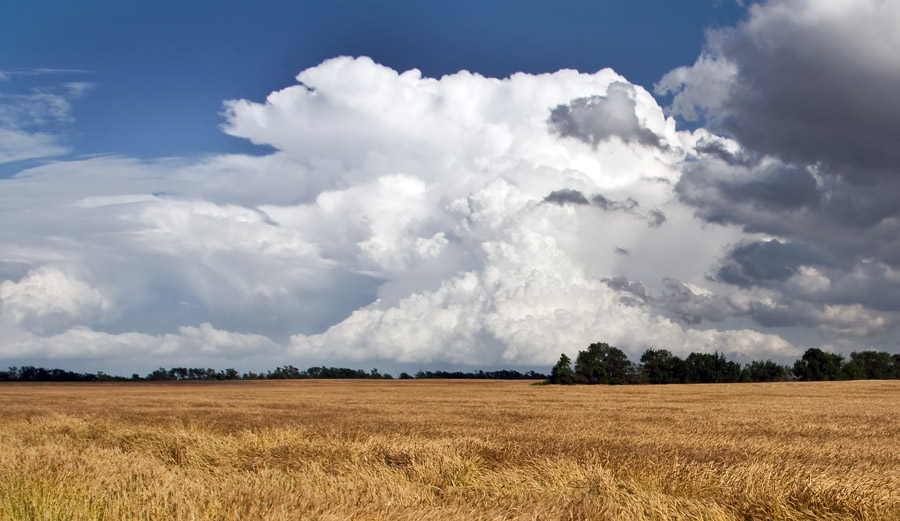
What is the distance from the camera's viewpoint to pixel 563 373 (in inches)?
4099

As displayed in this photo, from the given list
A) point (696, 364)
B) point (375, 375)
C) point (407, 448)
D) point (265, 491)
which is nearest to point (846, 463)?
point (407, 448)

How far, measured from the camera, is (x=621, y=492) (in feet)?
30.3

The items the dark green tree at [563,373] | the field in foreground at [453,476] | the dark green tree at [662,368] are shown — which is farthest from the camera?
the dark green tree at [662,368]

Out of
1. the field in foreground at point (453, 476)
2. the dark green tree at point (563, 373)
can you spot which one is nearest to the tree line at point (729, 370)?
the dark green tree at point (563, 373)

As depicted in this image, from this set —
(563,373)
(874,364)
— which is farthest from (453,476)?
(874,364)

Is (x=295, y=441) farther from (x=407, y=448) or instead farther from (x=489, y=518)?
(x=489, y=518)

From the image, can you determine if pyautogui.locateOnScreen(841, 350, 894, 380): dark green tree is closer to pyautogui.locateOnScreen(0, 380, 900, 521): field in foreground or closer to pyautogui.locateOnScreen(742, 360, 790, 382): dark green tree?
pyautogui.locateOnScreen(742, 360, 790, 382): dark green tree

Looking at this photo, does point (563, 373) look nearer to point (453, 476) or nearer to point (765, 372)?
point (765, 372)

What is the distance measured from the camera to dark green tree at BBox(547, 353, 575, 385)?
103375 mm

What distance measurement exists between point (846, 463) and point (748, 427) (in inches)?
367

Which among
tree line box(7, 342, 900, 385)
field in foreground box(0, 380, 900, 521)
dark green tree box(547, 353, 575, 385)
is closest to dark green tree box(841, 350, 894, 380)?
tree line box(7, 342, 900, 385)

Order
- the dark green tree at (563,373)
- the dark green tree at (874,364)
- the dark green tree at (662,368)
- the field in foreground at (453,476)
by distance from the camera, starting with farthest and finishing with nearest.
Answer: the dark green tree at (874,364)
the dark green tree at (662,368)
the dark green tree at (563,373)
the field in foreground at (453,476)

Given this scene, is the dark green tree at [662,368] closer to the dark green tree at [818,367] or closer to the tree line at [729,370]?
the tree line at [729,370]

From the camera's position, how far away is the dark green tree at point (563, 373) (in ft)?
339
